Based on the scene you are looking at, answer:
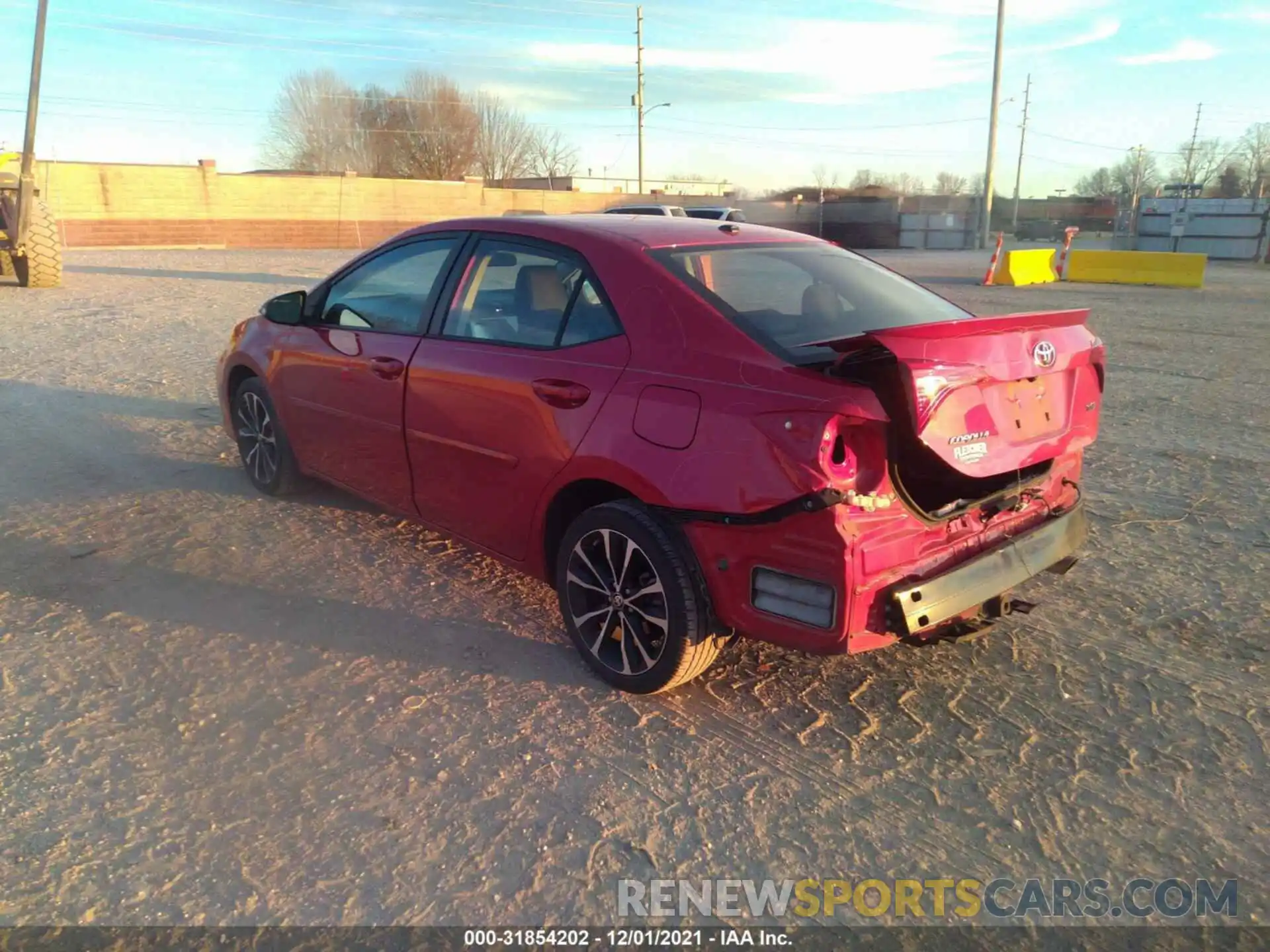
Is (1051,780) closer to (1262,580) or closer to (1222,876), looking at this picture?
(1222,876)

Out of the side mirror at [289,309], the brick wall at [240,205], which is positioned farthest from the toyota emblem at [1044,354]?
the brick wall at [240,205]

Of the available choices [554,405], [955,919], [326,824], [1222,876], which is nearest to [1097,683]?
[1222,876]

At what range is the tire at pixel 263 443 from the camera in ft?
16.7

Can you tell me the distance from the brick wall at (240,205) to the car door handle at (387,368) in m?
31.9

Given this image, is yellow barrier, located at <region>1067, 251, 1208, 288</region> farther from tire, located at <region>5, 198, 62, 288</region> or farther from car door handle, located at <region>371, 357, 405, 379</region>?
tire, located at <region>5, 198, 62, 288</region>

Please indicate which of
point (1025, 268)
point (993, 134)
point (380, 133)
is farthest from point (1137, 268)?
point (380, 133)

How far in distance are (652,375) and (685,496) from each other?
438 mm

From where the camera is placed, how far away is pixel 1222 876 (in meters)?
2.41

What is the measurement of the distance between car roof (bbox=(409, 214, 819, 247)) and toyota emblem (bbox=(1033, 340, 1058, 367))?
1.21 metres

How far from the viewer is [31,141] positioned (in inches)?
604

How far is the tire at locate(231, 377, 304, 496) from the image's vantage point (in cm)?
510

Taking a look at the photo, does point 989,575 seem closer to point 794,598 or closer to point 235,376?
point 794,598

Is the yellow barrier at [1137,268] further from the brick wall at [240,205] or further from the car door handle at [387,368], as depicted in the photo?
the brick wall at [240,205]

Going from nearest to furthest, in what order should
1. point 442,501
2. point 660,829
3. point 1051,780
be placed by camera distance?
point 660,829 < point 1051,780 < point 442,501
